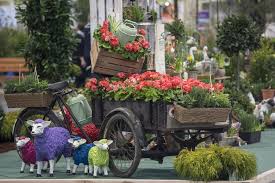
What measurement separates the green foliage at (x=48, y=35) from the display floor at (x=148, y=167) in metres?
2.83

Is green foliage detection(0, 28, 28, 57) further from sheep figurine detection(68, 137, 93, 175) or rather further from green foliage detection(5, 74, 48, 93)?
sheep figurine detection(68, 137, 93, 175)

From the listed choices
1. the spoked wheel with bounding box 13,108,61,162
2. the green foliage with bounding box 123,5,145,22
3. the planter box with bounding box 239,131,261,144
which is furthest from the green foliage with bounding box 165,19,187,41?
the spoked wheel with bounding box 13,108,61,162

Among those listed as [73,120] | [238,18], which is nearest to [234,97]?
[238,18]

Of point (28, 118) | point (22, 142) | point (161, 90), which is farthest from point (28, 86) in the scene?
point (161, 90)

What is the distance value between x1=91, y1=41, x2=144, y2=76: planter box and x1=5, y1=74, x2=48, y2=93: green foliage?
76cm

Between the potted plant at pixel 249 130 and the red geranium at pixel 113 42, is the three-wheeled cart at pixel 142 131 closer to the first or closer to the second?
the red geranium at pixel 113 42

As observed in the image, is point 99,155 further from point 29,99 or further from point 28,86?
point 28,86

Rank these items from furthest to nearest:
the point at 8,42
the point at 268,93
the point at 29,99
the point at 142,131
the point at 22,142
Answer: the point at 8,42
the point at 268,93
the point at 29,99
the point at 22,142
the point at 142,131

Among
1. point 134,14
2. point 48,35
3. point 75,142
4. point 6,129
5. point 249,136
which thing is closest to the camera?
point 75,142

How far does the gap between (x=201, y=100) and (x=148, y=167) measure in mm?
1982

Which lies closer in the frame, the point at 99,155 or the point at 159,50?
the point at 99,155

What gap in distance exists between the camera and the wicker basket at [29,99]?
12758 millimetres

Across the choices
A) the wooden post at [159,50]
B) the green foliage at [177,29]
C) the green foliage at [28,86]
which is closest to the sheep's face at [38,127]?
the green foliage at [28,86]

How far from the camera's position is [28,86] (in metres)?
13.0
